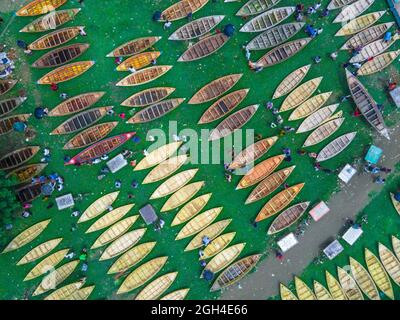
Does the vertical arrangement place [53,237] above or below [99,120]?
below

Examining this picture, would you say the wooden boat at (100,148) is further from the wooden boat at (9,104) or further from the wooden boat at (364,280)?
the wooden boat at (364,280)

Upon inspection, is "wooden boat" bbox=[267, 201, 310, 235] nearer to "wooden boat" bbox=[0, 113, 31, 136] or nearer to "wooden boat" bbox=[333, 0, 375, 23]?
"wooden boat" bbox=[333, 0, 375, 23]

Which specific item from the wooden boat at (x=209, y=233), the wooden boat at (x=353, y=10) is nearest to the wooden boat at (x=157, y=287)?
the wooden boat at (x=209, y=233)

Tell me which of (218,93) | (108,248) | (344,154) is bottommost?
(344,154)

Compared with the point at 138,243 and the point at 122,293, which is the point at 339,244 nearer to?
the point at 138,243

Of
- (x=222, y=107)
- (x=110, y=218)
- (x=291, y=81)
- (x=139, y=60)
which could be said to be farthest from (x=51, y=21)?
(x=291, y=81)

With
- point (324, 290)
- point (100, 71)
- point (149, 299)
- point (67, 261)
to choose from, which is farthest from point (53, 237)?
point (324, 290)

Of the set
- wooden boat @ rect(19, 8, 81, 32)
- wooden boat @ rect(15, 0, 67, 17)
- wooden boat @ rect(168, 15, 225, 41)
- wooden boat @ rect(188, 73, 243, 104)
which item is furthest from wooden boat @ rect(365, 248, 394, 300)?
wooden boat @ rect(15, 0, 67, 17)
